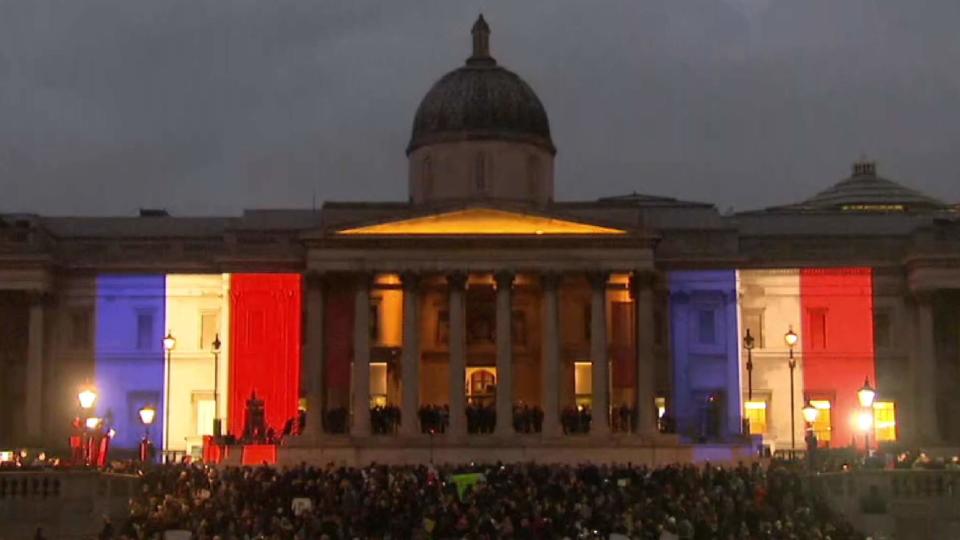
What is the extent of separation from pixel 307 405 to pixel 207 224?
16.3 meters

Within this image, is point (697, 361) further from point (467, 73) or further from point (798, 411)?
point (467, 73)

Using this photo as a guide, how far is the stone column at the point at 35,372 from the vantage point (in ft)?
239

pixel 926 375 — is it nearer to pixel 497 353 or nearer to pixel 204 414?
pixel 497 353

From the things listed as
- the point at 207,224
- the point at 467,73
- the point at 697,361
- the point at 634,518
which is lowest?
the point at 634,518

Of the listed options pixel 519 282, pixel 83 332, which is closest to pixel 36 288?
pixel 83 332

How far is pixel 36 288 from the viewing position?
241 ft

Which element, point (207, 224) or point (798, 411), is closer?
point (798, 411)

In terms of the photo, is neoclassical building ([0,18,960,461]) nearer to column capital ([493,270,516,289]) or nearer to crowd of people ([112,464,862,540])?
column capital ([493,270,516,289])

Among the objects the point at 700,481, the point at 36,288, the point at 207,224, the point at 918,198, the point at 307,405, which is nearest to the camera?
the point at 700,481

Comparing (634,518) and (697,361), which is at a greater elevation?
(697,361)

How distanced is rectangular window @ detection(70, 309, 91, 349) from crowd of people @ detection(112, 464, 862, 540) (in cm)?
2757

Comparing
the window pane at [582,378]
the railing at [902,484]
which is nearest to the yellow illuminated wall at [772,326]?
the window pane at [582,378]

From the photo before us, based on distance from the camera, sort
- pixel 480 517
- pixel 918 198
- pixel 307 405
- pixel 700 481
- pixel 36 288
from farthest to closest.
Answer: pixel 918 198 < pixel 36 288 < pixel 307 405 < pixel 700 481 < pixel 480 517

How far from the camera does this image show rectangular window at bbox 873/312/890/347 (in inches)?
2953
